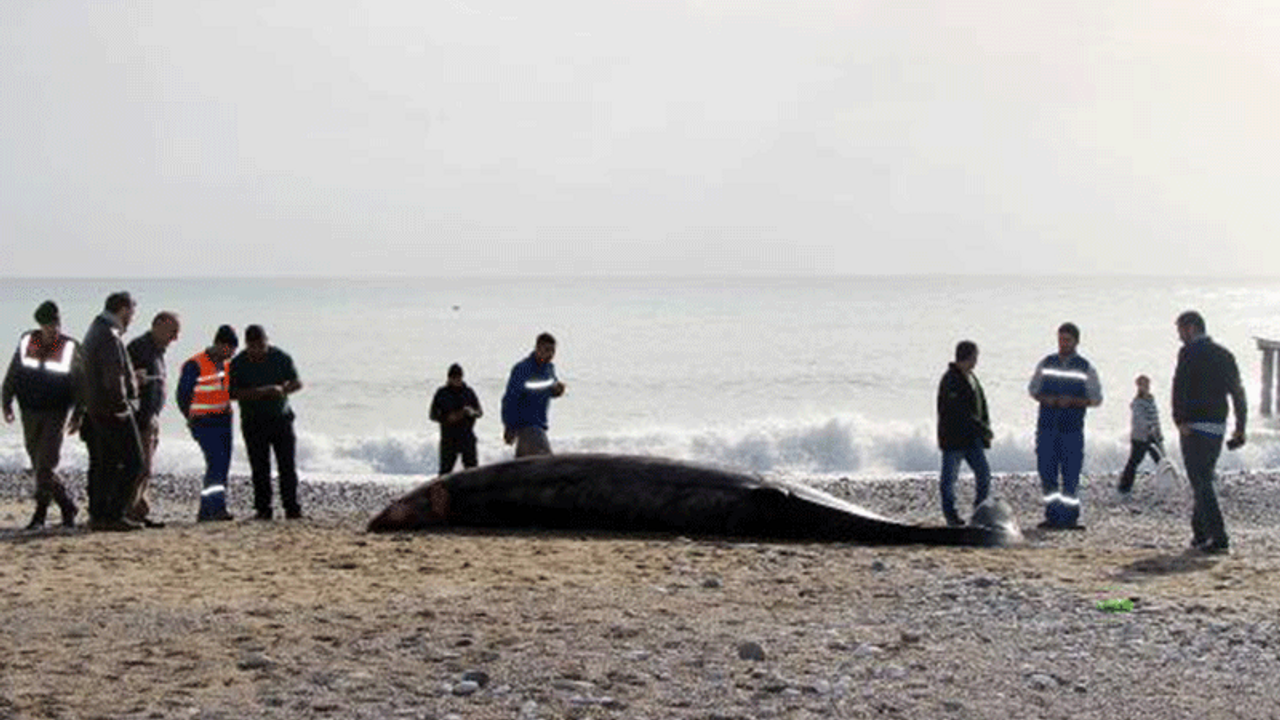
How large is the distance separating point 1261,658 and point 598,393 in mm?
54285

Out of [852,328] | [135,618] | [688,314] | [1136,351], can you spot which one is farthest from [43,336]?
[688,314]

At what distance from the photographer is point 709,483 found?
48.3ft

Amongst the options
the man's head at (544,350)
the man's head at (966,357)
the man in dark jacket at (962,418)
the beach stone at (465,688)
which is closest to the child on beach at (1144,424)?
the man in dark jacket at (962,418)

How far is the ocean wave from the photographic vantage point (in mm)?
32625

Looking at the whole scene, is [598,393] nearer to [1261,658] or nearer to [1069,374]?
[1069,374]

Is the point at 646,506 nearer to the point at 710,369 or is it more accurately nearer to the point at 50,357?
the point at 50,357

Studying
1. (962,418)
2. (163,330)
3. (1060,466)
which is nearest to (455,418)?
(163,330)

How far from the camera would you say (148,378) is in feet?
50.0

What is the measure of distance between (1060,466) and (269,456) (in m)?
7.51

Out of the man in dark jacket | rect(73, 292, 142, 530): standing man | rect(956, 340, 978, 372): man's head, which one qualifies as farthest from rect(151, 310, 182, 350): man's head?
rect(956, 340, 978, 372): man's head

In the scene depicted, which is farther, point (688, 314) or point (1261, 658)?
point (688, 314)

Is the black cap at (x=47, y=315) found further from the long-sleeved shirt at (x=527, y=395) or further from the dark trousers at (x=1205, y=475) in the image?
the dark trousers at (x=1205, y=475)

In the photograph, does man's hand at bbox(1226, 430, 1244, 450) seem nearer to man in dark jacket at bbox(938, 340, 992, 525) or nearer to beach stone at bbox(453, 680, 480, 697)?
man in dark jacket at bbox(938, 340, 992, 525)

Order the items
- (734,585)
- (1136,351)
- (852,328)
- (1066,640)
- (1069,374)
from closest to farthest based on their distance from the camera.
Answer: (1066,640) → (734,585) → (1069,374) → (1136,351) → (852,328)
